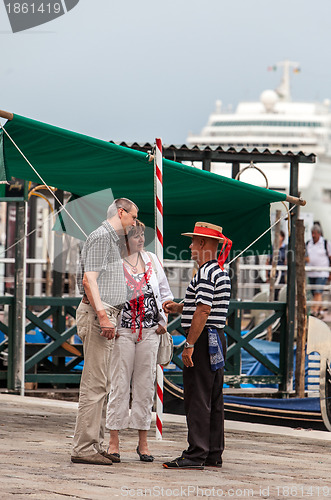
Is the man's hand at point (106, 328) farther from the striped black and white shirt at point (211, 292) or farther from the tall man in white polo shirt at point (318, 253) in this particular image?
the tall man in white polo shirt at point (318, 253)

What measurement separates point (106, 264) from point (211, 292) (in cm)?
73

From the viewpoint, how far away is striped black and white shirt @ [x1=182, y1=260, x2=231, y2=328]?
22.8ft

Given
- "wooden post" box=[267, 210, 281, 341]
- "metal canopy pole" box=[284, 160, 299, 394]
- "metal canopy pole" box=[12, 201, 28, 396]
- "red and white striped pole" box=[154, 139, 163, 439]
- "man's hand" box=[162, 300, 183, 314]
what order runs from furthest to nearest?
"wooden post" box=[267, 210, 281, 341], "metal canopy pole" box=[284, 160, 299, 394], "metal canopy pole" box=[12, 201, 28, 396], "red and white striped pole" box=[154, 139, 163, 439], "man's hand" box=[162, 300, 183, 314]

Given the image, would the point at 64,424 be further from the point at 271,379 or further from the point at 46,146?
the point at 271,379

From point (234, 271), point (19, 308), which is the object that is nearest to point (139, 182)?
point (19, 308)

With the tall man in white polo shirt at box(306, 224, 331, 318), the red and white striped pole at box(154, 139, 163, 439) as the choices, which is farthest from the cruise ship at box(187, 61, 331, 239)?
the red and white striped pole at box(154, 139, 163, 439)

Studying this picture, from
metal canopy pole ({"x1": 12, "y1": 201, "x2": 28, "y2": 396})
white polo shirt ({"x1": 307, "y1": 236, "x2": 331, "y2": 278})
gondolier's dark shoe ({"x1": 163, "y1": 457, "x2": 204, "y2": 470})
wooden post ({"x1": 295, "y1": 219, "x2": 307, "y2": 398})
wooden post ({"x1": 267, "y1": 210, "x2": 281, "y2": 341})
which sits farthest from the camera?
white polo shirt ({"x1": 307, "y1": 236, "x2": 331, "y2": 278})

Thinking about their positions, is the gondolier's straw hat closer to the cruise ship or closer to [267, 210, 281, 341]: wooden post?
[267, 210, 281, 341]: wooden post

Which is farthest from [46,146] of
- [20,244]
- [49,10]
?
[20,244]

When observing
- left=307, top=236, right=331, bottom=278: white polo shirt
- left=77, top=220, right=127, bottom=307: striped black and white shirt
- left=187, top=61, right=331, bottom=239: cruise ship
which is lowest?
left=77, top=220, right=127, bottom=307: striped black and white shirt

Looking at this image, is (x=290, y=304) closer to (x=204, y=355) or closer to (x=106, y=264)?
(x=204, y=355)

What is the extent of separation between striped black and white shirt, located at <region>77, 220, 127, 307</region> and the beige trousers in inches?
4.0

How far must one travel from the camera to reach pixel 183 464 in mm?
6879

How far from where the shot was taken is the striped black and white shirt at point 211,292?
6953 millimetres
